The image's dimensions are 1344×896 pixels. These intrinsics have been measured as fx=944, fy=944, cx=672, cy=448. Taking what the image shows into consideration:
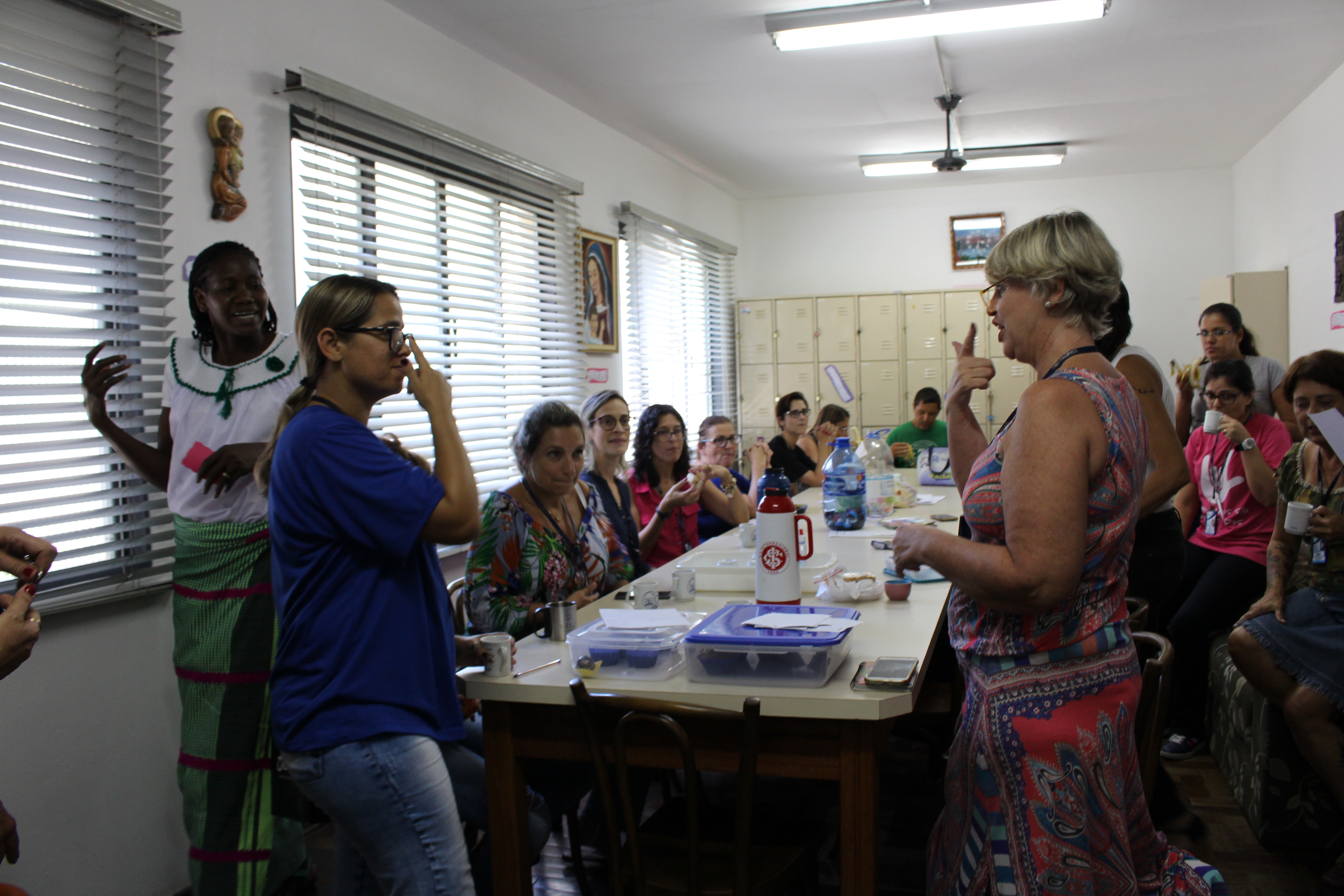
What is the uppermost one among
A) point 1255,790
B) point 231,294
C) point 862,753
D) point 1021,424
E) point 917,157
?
point 917,157

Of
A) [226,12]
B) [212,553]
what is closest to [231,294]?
[212,553]

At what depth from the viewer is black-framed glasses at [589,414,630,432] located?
10.9 ft

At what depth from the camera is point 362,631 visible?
4.92 ft

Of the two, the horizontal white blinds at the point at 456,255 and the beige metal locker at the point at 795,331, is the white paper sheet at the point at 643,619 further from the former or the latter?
the beige metal locker at the point at 795,331

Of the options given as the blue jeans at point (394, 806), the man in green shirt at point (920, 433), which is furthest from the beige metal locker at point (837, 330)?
the blue jeans at point (394, 806)

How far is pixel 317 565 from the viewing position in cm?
151

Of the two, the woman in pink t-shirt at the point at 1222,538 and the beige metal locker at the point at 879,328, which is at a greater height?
the beige metal locker at the point at 879,328

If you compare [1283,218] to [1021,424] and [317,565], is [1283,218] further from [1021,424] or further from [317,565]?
[317,565]

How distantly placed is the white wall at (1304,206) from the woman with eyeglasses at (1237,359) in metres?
0.57

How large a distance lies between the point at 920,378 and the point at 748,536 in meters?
4.79

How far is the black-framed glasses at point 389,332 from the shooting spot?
159 cm

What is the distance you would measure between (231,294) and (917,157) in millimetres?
5091

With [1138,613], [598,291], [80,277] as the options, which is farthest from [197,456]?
[598,291]

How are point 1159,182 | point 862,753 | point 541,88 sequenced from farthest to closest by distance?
1. point 1159,182
2. point 541,88
3. point 862,753
